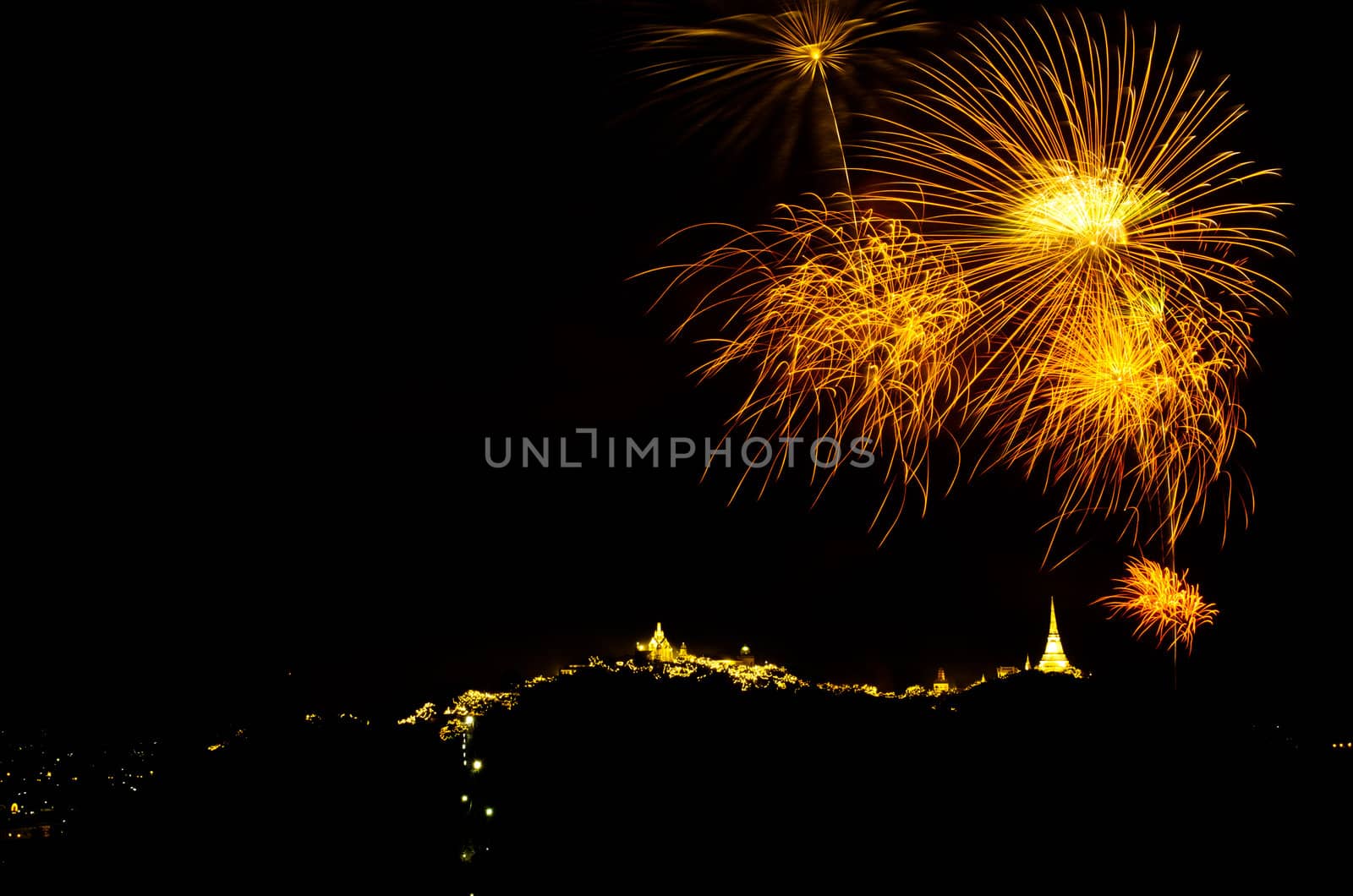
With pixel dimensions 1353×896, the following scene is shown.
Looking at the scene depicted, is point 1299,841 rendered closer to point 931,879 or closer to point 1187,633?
point 931,879

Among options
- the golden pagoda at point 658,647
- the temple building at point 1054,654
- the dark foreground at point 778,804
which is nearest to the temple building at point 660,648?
the golden pagoda at point 658,647

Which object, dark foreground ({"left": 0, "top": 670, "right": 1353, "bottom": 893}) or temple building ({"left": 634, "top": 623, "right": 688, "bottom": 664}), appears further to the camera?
temple building ({"left": 634, "top": 623, "right": 688, "bottom": 664})

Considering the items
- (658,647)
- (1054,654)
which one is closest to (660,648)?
(658,647)

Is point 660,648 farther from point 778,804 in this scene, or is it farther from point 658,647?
point 778,804

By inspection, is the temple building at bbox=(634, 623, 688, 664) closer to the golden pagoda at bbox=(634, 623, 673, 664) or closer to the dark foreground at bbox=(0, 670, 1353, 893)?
the golden pagoda at bbox=(634, 623, 673, 664)

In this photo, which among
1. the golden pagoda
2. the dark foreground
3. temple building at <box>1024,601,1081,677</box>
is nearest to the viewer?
A: the dark foreground

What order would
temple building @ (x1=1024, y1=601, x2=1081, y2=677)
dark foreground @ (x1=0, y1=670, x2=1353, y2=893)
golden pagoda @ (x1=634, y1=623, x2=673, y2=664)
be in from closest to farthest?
dark foreground @ (x1=0, y1=670, x2=1353, y2=893)
temple building @ (x1=1024, y1=601, x2=1081, y2=677)
golden pagoda @ (x1=634, y1=623, x2=673, y2=664)

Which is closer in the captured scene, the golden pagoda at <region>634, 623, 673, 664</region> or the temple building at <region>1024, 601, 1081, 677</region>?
the temple building at <region>1024, 601, 1081, 677</region>

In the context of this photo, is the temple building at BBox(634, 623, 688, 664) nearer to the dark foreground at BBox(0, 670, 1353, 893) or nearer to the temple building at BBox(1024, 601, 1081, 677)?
the temple building at BBox(1024, 601, 1081, 677)

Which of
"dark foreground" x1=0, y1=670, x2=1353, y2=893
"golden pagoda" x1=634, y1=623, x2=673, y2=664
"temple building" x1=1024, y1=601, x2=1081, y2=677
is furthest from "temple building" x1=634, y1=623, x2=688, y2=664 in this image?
"dark foreground" x1=0, y1=670, x2=1353, y2=893

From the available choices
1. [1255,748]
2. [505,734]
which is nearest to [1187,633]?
[1255,748]

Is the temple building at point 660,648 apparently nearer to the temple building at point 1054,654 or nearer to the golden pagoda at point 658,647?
the golden pagoda at point 658,647
